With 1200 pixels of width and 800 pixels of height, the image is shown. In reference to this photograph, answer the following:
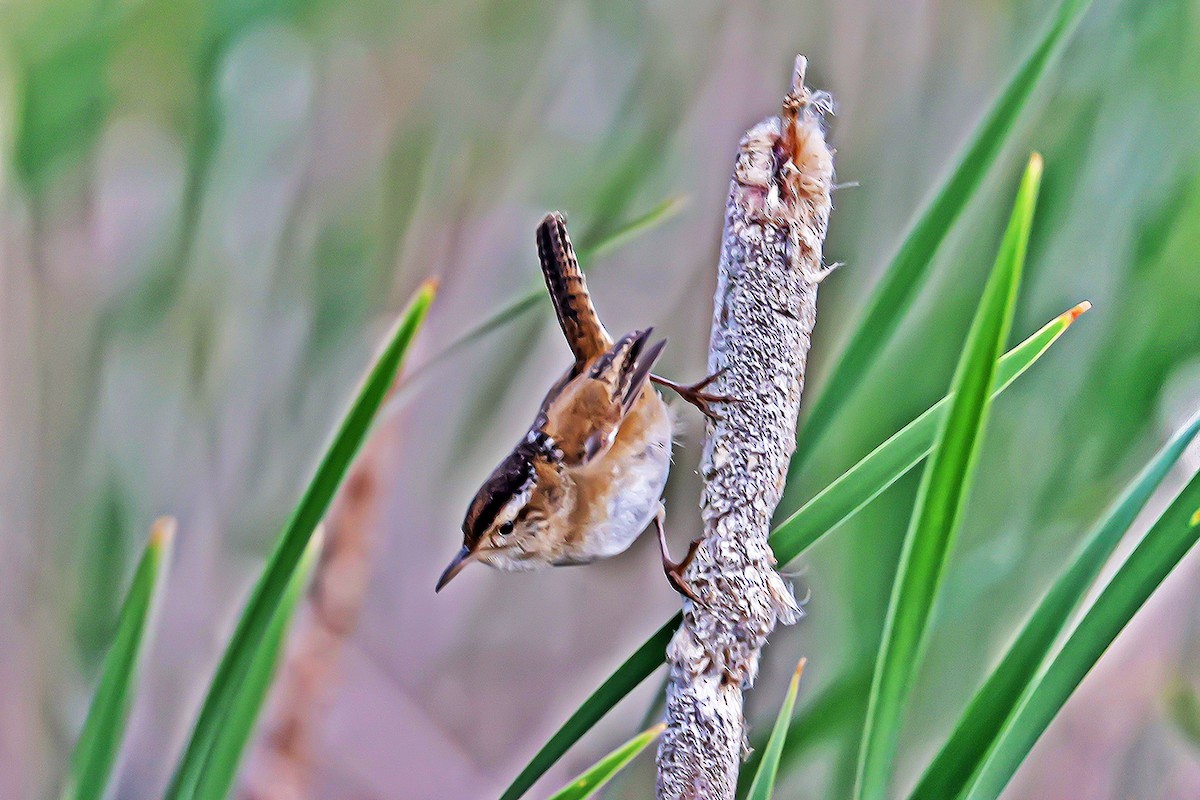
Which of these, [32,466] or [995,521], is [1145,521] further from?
[32,466]

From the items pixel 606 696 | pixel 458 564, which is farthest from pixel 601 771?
pixel 458 564

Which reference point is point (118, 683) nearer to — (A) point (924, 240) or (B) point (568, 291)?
(B) point (568, 291)

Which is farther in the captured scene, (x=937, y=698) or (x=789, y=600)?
(x=937, y=698)

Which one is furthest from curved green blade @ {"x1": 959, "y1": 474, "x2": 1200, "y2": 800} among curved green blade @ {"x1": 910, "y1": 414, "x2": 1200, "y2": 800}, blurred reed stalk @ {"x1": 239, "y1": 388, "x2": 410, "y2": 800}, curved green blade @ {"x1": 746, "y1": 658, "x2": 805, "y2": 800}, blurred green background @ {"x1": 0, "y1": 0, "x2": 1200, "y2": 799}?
blurred reed stalk @ {"x1": 239, "y1": 388, "x2": 410, "y2": 800}

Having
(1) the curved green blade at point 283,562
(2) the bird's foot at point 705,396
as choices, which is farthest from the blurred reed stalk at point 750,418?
(1) the curved green blade at point 283,562

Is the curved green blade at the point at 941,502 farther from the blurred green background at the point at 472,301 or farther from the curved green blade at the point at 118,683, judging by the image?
the curved green blade at the point at 118,683

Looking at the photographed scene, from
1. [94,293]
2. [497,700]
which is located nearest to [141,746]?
[497,700]

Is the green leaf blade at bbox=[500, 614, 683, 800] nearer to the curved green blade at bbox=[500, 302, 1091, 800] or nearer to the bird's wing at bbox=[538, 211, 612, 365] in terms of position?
the curved green blade at bbox=[500, 302, 1091, 800]
